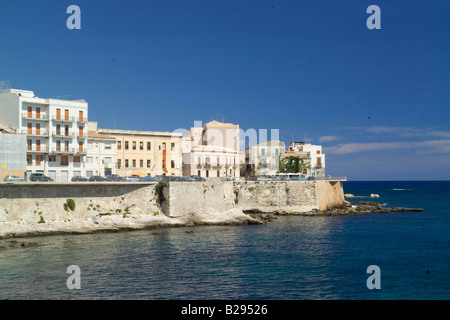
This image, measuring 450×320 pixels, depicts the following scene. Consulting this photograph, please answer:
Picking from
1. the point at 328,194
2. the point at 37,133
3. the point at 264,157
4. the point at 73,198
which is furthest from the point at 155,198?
the point at 264,157

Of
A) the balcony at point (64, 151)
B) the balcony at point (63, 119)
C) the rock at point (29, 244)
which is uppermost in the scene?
the balcony at point (63, 119)

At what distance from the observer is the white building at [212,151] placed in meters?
70.0

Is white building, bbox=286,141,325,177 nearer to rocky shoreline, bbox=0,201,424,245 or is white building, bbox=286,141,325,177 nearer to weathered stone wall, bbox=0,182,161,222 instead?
rocky shoreline, bbox=0,201,424,245

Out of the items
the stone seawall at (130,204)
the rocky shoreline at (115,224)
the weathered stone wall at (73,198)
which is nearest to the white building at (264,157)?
the stone seawall at (130,204)

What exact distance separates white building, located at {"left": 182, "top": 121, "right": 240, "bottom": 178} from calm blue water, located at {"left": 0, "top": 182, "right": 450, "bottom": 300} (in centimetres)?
2631

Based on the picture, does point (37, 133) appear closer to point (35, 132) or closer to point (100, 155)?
point (35, 132)

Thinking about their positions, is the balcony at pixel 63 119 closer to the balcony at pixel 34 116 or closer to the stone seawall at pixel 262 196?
the balcony at pixel 34 116

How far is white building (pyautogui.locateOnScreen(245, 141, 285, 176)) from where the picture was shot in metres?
84.7

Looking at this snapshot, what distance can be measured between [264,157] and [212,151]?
18.4 m

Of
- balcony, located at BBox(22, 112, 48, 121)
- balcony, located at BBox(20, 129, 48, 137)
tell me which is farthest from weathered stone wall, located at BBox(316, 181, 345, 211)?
balcony, located at BBox(22, 112, 48, 121)

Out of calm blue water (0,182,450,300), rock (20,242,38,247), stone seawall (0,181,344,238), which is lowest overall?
calm blue water (0,182,450,300)

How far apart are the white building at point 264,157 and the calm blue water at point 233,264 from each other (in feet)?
132

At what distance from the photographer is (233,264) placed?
2842 cm
